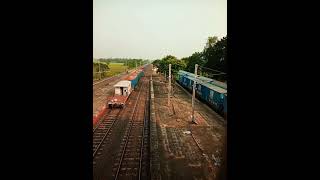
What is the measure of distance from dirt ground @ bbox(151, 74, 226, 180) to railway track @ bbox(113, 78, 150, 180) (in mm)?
788

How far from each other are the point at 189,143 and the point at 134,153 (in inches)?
126

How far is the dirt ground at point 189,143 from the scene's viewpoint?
1027 centimetres

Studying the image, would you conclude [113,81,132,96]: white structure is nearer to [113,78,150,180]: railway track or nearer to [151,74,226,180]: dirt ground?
[151,74,226,180]: dirt ground

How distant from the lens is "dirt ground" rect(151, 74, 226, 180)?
1027 cm

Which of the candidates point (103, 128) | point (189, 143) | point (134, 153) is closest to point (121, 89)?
point (103, 128)

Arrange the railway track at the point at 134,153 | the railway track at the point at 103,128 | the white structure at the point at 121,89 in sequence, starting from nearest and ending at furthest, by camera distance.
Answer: the railway track at the point at 134,153 < the railway track at the point at 103,128 < the white structure at the point at 121,89

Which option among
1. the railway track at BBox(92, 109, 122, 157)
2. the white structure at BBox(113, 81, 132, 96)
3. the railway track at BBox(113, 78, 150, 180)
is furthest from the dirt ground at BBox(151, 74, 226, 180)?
the white structure at BBox(113, 81, 132, 96)

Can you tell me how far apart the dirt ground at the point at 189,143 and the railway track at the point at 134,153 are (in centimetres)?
79

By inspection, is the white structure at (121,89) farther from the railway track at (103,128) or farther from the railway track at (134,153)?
the railway track at (134,153)

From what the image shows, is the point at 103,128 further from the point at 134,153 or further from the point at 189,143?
the point at 189,143

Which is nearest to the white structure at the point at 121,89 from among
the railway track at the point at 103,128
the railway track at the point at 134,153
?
the railway track at the point at 103,128
